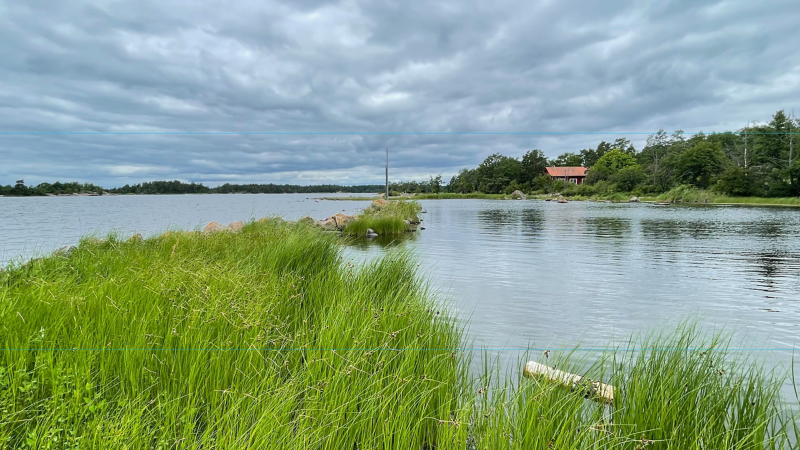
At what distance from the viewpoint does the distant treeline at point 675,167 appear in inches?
1757

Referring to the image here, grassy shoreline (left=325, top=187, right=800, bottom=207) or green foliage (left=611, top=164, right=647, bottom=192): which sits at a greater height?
green foliage (left=611, top=164, right=647, bottom=192)

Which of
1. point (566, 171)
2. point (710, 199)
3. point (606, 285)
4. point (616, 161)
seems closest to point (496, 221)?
point (606, 285)

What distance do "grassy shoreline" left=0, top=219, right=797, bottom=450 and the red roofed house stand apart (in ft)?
284

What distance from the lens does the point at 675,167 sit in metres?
57.7

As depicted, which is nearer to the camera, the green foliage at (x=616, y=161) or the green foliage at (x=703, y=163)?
the green foliage at (x=703, y=163)

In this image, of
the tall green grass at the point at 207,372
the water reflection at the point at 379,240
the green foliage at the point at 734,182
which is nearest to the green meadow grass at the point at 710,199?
the green foliage at the point at 734,182

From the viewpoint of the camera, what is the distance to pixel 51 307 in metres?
3.03

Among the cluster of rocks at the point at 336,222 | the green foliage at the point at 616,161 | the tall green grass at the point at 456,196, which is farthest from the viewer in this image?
the tall green grass at the point at 456,196

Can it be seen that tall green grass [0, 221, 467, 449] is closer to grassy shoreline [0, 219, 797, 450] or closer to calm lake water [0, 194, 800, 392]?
grassy shoreline [0, 219, 797, 450]

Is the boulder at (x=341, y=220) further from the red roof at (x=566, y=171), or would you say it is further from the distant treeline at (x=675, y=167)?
the red roof at (x=566, y=171)

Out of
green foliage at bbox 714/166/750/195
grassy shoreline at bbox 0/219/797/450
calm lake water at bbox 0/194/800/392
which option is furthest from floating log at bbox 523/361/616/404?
green foliage at bbox 714/166/750/195

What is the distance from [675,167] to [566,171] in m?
28.5

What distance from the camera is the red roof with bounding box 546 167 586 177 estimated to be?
277 ft

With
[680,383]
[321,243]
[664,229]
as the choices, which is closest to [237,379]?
[680,383]
